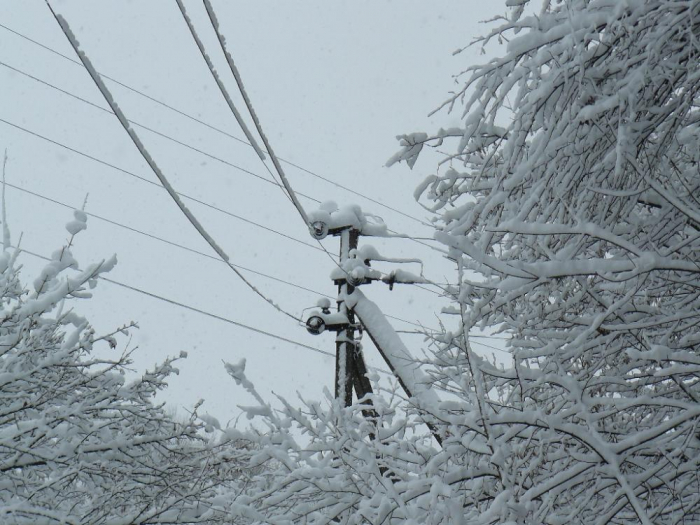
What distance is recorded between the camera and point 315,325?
743 centimetres

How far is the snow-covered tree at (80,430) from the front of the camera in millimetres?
5535

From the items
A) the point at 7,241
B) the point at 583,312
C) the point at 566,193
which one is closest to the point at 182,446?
the point at 7,241

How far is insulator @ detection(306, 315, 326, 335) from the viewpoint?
7.42 meters

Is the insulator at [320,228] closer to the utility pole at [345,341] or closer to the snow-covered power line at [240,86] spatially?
the utility pole at [345,341]

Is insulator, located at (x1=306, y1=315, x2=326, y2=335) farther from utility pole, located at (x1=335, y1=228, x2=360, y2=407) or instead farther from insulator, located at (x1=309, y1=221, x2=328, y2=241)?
insulator, located at (x1=309, y1=221, x2=328, y2=241)

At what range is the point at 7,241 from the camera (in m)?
6.85

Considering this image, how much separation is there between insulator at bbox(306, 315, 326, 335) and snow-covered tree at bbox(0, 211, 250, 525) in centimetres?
142

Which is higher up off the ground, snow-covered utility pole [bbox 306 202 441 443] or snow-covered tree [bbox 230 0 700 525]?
snow-covered utility pole [bbox 306 202 441 443]

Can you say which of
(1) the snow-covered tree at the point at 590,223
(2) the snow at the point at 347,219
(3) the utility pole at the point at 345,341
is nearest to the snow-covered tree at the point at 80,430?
(3) the utility pole at the point at 345,341

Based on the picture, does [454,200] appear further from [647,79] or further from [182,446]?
[182,446]

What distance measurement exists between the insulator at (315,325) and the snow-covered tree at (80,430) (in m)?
1.42

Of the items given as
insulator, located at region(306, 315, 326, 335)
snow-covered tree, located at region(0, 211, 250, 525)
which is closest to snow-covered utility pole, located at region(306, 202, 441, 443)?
insulator, located at region(306, 315, 326, 335)

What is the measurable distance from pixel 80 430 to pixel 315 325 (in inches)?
97.7

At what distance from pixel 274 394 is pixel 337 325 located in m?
3.51
